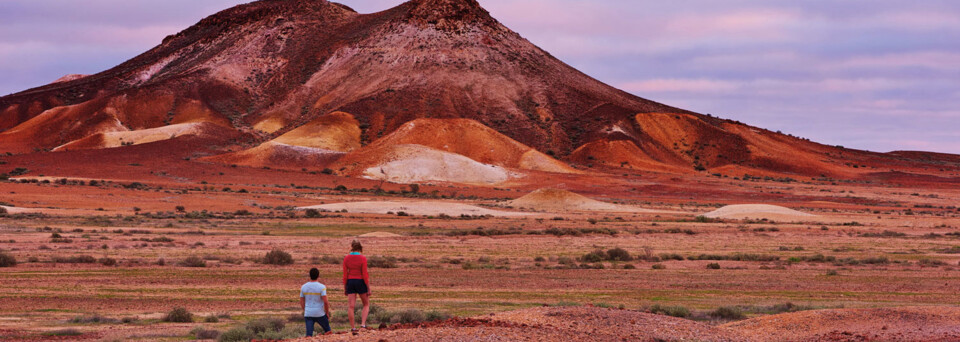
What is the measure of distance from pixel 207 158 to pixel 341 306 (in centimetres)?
9481

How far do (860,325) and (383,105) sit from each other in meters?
119

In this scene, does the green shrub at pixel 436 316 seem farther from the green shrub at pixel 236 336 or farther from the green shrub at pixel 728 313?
the green shrub at pixel 728 313

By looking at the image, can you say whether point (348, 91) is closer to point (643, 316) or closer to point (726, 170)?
point (726, 170)

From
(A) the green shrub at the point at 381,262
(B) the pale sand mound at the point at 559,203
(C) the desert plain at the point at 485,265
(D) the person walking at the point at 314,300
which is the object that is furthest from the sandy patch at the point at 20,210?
(D) the person walking at the point at 314,300

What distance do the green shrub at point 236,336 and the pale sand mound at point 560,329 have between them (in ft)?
10.2

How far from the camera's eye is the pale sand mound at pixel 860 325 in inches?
563

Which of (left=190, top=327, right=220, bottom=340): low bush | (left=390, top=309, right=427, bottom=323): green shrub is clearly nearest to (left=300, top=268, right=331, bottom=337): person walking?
(left=190, top=327, right=220, bottom=340): low bush

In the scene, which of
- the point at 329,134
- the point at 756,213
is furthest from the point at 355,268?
the point at 329,134

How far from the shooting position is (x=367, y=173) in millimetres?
101438

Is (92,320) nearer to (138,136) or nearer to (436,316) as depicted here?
(436,316)

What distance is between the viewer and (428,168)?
102m

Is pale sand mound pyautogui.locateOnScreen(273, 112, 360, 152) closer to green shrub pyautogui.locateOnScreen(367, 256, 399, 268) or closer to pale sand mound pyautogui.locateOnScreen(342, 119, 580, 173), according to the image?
pale sand mound pyautogui.locateOnScreen(342, 119, 580, 173)

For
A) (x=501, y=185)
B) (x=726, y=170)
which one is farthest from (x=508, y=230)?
(x=726, y=170)

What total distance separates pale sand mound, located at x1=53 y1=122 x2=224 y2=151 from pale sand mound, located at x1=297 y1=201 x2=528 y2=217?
A: 63031 millimetres
